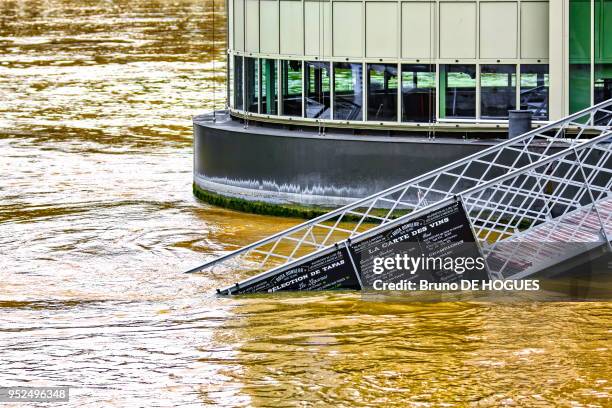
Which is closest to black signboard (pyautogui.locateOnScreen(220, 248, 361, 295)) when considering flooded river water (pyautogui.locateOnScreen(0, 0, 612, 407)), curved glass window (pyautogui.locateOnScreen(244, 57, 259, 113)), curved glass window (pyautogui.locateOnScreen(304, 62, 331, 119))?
flooded river water (pyautogui.locateOnScreen(0, 0, 612, 407))

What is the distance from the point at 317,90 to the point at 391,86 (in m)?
1.71

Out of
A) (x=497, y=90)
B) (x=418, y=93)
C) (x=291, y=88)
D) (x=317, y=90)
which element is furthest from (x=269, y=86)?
(x=497, y=90)

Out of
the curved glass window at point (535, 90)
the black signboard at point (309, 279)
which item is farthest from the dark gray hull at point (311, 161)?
the black signboard at point (309, 279)

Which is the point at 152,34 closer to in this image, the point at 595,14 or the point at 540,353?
the point at 595,14

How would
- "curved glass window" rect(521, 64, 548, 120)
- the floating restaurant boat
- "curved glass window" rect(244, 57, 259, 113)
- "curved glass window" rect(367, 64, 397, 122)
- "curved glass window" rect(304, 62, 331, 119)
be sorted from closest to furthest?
1. the floating restaurant boat
2. "curved glass window" rect(521, 64, 548, 120)
3. "curved glass window" rect(367, 64, 397, 122)
4. "curved glass window" rect(304, 62, 331, 119)
5. "curved glass window" rect(244, 57, 259, 113)

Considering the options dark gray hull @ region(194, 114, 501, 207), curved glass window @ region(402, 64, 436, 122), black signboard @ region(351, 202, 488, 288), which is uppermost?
curved glass window @ region(402, 64, 436, 122)

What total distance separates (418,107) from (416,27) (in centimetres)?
156

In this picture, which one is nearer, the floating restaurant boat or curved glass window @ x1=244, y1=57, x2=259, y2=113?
the floating restaurant boat

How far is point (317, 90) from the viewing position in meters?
34.6

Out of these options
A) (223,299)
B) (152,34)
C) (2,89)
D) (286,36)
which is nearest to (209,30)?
(152,34)

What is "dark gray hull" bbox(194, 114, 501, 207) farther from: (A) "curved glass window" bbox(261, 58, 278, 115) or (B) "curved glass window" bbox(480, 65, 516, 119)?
(B) "curved glass window" bbox(480, 65, 516, 119)

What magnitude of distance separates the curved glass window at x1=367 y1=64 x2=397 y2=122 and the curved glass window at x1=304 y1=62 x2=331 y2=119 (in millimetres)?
1026

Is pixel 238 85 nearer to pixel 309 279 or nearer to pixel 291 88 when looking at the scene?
pixel 291 88

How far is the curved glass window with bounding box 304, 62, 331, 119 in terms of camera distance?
1358 inches
